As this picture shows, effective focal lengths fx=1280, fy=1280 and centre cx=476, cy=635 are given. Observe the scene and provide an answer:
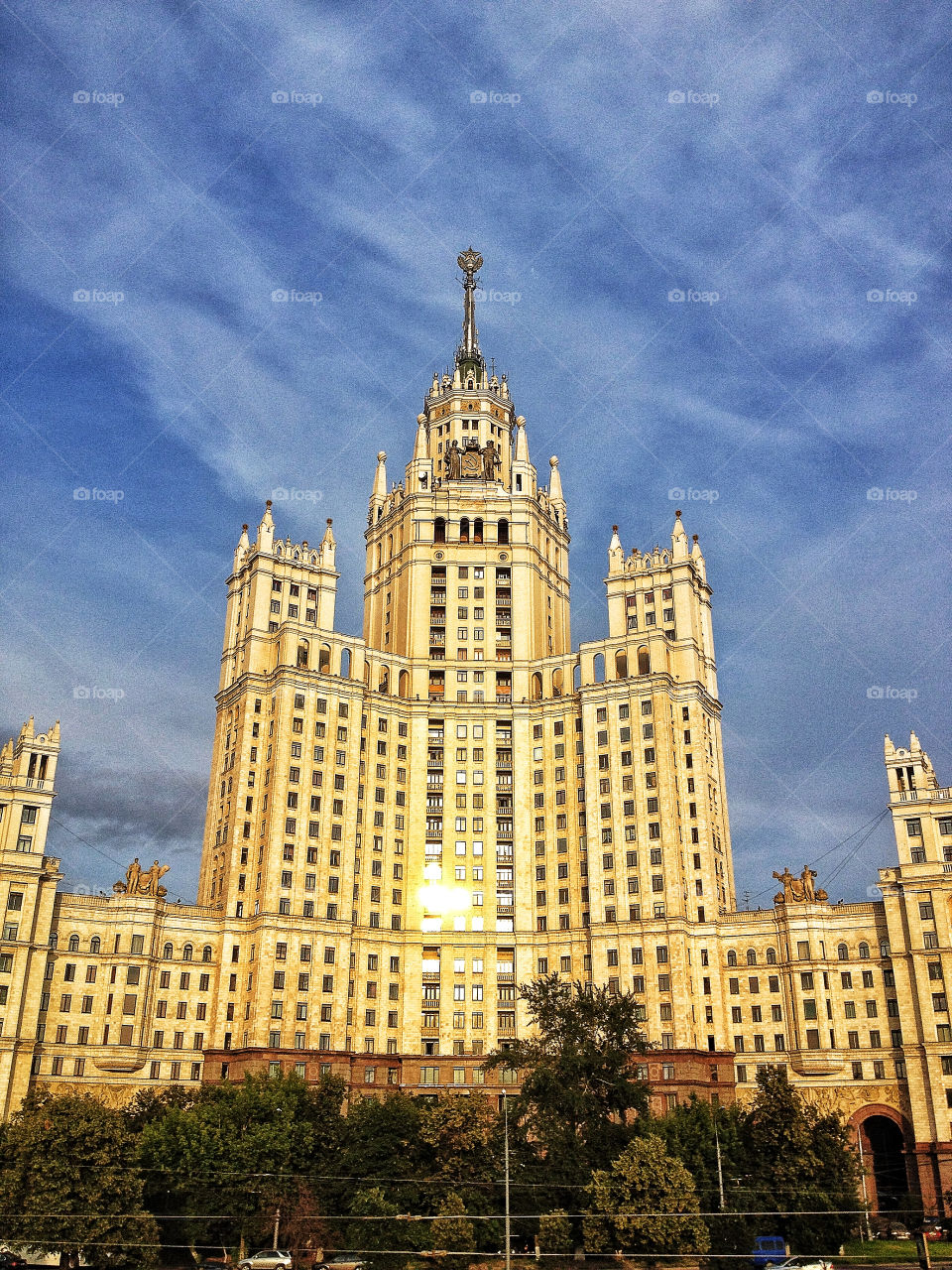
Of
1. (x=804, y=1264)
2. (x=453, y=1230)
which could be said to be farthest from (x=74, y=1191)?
(x=804, y=1264)

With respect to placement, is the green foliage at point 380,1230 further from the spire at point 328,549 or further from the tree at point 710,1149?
the spire at point 328,549

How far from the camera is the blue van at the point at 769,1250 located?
87562 mm

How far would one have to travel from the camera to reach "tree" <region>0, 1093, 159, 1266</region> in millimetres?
77438

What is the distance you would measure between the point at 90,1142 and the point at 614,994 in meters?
43.5

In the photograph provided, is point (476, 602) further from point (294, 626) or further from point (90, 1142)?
point (90, 1142)

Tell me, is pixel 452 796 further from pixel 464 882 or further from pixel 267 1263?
pixel 267 1263

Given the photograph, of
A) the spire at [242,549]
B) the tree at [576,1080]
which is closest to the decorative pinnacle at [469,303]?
the spire at [242,549]

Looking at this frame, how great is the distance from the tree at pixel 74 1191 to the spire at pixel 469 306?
12651 centimetres

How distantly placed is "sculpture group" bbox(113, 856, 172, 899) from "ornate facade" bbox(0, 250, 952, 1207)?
0.50 m

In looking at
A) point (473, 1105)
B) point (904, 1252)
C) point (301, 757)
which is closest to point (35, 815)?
point (301, 757)

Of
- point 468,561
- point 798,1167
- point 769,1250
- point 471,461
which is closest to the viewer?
point 769,1250

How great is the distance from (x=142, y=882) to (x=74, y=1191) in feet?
161

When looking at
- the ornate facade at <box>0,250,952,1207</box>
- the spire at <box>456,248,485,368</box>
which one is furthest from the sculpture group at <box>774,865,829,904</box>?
the spire at <box>456,248,485,368</box>

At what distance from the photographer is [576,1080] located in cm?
9456
